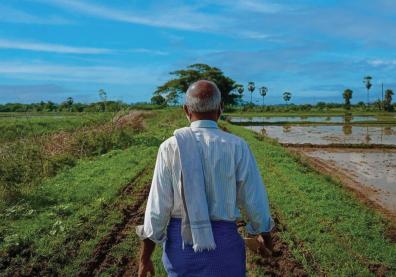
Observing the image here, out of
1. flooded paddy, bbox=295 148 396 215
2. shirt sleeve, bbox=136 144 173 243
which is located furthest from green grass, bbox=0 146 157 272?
flooded paddy, bbox=295 148 396 215

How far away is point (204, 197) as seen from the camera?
9.12 feet

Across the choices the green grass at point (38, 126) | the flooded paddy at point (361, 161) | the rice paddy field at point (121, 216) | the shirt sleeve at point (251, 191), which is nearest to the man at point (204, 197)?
the shirt sleeve at point (251, 191)

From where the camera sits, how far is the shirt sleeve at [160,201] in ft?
9.34

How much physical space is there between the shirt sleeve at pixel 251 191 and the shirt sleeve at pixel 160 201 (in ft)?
1.37

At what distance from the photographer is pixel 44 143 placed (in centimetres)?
1427

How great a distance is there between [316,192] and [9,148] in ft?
21.9

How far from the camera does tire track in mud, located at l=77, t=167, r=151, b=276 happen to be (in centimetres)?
555

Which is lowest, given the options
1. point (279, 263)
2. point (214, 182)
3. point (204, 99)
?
point (279, 263)

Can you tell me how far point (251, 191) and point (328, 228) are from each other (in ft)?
15.6

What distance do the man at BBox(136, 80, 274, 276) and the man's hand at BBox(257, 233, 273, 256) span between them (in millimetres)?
114

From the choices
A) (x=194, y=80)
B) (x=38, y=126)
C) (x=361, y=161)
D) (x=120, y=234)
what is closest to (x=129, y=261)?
(x=120, y=234)

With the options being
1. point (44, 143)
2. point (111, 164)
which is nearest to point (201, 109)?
point (111, 164)

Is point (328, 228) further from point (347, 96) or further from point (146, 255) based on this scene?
point (347, 96)

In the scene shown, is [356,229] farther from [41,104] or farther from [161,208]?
[41,104]
